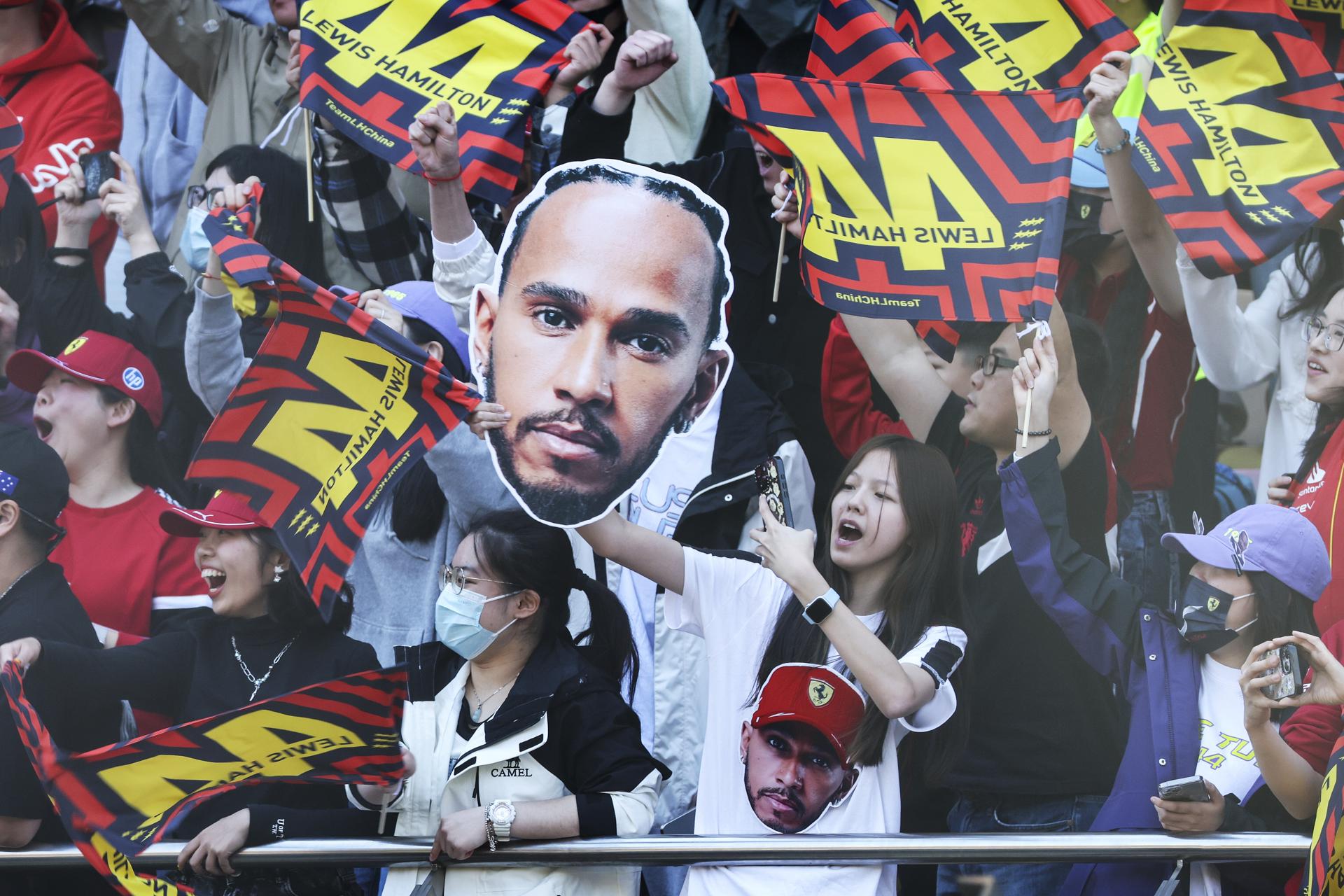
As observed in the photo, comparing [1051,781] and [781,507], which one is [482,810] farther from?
[1051,781]

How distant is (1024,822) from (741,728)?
844 mm

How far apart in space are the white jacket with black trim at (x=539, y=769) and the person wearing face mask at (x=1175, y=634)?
124 cm

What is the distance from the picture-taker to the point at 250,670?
4867 mm

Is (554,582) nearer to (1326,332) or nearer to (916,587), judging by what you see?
(916,587)

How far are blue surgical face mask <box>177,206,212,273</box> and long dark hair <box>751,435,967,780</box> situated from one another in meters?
2.15

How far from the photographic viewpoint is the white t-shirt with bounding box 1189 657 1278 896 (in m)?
4.57

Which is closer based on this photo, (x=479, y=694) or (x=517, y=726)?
(x=517, y=726)

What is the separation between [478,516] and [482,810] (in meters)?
0.95

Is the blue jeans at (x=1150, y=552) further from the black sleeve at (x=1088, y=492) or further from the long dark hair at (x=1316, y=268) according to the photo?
the long dark hair at (x=1316, y=268)

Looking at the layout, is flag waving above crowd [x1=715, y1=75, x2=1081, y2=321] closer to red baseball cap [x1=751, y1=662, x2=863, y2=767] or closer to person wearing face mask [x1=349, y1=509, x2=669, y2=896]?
red baseball cap [x1=751, y1=662, x2=863, y2=767]

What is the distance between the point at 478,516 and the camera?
198 inches

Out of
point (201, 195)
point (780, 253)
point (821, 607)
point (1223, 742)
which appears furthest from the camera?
point (201, 195)

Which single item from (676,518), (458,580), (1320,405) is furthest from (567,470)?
(1320,405)

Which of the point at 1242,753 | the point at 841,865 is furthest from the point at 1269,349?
the point at 841,865
